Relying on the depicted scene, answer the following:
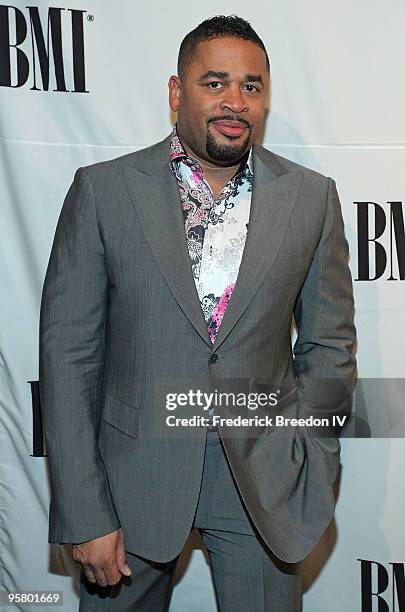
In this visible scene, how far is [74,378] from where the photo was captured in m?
1.47

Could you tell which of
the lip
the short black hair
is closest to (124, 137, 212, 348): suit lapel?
the lip

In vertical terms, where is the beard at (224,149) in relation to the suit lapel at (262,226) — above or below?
above

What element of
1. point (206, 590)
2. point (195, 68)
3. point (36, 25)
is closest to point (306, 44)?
point (195, 68)

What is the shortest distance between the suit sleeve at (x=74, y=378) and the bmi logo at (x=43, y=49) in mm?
542

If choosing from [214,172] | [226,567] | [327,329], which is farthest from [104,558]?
[214,172]

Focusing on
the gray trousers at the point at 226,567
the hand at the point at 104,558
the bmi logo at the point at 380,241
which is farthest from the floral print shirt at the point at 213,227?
the bmi logo at the point at 380,241

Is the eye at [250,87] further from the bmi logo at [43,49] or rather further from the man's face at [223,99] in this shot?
the bmi logo at [43,49]

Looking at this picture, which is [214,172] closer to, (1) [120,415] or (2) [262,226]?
(2) [262,226]

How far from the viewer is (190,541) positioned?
208cm

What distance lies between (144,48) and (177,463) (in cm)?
100

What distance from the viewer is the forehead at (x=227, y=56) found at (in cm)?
152

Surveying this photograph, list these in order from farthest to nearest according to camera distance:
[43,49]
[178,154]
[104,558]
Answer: [43,49]
[178,154]
[104,558]

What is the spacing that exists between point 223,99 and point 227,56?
84 millimetres

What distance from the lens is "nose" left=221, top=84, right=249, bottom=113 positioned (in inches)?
59.2
